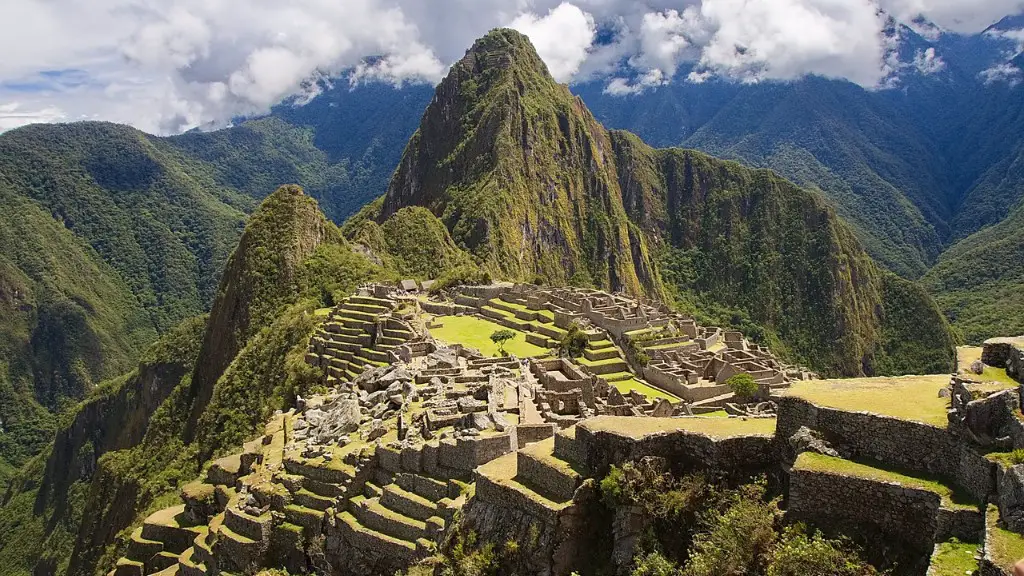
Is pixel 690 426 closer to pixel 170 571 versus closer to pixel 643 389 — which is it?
pixel 170 571

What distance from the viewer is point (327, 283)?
305 ft

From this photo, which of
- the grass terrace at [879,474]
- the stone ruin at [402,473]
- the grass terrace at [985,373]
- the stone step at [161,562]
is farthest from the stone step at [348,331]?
the grass terrace at [879,474]

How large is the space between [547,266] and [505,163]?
25.8m

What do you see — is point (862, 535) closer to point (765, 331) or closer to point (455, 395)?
point (455, 395)

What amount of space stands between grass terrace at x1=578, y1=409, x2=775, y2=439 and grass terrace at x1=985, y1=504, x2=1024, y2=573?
15.2ft

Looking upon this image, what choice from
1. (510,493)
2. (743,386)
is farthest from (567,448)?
(743,386)

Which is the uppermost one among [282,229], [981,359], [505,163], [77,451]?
[505,163]

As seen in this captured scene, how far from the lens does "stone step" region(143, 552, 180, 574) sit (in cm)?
2944

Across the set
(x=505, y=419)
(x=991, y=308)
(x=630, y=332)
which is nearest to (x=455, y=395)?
(x=505, y=419)

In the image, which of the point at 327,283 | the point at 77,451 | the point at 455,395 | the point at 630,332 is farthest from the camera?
the point at 77,451

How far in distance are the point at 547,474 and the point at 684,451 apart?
10.3 ft

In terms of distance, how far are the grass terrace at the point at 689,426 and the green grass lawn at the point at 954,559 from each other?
13.2 ft

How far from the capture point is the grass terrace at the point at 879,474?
1074 cm

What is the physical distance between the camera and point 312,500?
23281mm
